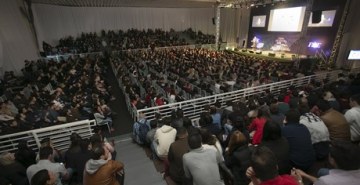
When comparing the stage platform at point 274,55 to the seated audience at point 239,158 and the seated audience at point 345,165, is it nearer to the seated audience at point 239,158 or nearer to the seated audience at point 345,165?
the seated audience at point 239,158

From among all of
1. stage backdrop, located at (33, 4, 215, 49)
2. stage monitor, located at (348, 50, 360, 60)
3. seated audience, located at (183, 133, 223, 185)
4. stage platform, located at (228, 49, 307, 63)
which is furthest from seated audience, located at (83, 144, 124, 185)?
stage backdrop, located at (33, 4, 215, 49)

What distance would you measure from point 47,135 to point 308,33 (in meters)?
15.2

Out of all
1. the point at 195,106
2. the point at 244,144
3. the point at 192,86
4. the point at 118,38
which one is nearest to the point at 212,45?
the point at 118,38

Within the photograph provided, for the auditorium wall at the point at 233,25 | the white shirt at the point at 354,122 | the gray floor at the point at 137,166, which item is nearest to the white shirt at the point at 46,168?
the gray floor at the point at 137,166

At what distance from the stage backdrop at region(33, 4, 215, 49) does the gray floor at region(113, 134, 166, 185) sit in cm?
1247

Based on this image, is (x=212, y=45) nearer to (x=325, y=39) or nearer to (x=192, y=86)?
(x=325, y=39)

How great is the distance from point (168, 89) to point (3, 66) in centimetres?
760

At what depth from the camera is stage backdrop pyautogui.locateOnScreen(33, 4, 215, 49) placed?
604 inches

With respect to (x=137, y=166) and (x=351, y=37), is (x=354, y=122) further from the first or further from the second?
(x=351, y=37)

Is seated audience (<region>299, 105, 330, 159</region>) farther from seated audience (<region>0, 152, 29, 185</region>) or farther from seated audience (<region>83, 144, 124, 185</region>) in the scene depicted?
seated audience (<region>0, 152, 29, 185</region>)

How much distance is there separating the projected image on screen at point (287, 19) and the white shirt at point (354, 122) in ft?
43.7

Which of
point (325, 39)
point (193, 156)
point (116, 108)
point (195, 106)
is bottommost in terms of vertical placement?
point (116, 108)

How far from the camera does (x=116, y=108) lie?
7809 millimetres

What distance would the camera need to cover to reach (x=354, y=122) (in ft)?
10.1
